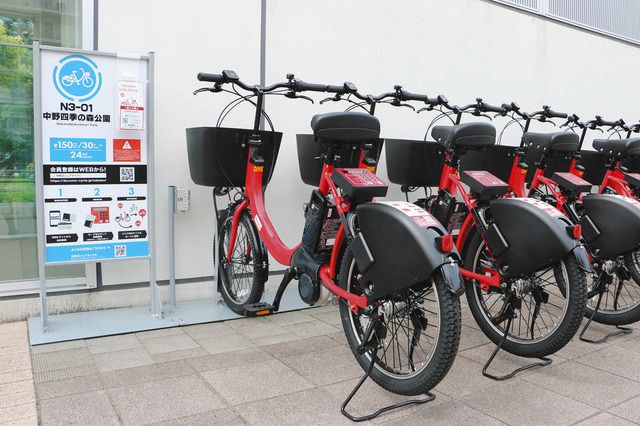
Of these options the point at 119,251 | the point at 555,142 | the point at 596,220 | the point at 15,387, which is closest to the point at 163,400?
the point at 15,387

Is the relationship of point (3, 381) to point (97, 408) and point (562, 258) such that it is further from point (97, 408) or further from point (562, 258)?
point (562, 258)

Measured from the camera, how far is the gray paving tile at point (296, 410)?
239 centimetres

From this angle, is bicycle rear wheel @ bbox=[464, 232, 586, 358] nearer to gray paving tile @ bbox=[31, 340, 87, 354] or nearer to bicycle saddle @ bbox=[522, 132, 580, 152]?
bicycle saddle @ bbox=[522, 132, 580, 152]

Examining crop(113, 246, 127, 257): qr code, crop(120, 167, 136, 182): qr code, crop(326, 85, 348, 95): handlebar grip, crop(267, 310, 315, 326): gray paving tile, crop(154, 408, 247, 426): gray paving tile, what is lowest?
crop(267, 310, 315, 326): gray paving tile

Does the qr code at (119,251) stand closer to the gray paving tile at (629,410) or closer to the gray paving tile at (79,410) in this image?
the gray paving tile at (79,410)

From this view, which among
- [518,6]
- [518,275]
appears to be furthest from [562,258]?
[518,6]

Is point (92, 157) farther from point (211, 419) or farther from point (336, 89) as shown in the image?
point (211, 419)

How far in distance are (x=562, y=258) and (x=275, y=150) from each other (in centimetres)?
196

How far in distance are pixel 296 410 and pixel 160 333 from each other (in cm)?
138

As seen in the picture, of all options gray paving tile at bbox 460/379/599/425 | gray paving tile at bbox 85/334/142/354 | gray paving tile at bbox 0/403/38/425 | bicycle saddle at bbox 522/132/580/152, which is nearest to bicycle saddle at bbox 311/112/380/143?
gray paving tile at bbox 460/379/599/425

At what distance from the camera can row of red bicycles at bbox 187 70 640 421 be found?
2.42 meters

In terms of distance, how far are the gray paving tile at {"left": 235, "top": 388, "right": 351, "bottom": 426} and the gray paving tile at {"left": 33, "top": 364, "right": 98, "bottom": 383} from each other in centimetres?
92

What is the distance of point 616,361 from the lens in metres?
3.21

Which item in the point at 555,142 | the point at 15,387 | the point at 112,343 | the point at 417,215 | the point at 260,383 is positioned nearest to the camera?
the point at 417,215
